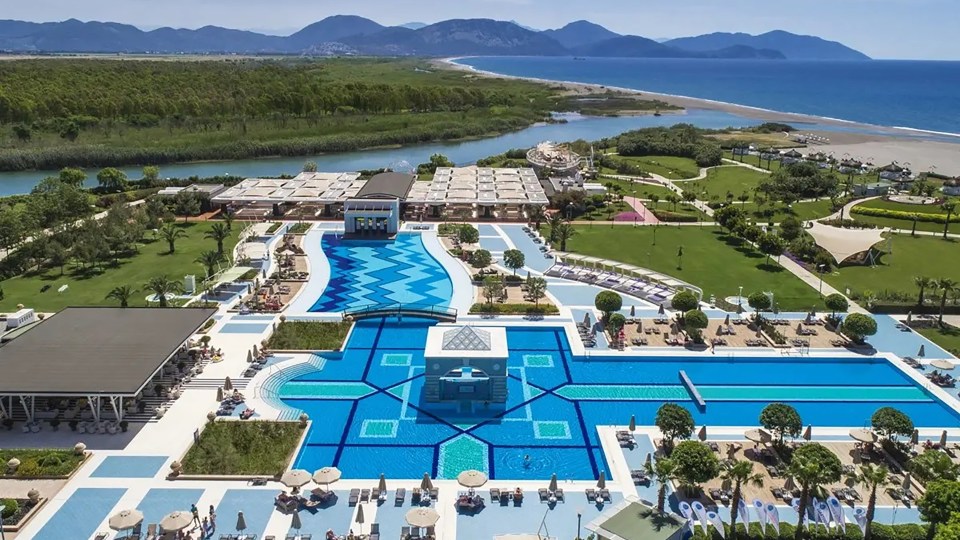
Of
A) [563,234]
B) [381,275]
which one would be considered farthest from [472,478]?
[563,234]

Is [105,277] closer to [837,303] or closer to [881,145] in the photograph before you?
[837,303]

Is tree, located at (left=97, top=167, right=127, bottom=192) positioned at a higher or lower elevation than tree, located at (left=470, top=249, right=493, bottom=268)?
higher

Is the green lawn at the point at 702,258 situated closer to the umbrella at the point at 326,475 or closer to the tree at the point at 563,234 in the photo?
the tree at the point at 563,234

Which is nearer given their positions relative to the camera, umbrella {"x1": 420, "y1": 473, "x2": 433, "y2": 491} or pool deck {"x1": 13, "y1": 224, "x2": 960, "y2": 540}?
pool deck {"x1": 13, "y1": 224, "x2": 960, "y2": 540}

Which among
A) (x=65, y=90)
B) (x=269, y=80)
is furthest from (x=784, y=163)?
(x=65, y=90)

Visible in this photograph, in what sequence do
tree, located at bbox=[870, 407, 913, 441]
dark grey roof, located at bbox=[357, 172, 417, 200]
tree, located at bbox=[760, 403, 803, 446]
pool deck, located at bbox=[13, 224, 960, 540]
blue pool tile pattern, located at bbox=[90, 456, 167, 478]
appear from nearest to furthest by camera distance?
pool deck, located at bbox=[13, 224, 960, 540], blue pool tile pattern, located at bbox=[90, 456, 167, 478], tree, located at bbox=[870, 407, 913, 441], tree, located at bbox=[760, 403, 803, 446], dark grey roof, located at bbox=[357, 172, 417, 200]

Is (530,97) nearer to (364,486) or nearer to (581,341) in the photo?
(581,341)

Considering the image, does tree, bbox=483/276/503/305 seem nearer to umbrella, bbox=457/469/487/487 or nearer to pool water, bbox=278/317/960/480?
pool water, bbox=278/317/960/480

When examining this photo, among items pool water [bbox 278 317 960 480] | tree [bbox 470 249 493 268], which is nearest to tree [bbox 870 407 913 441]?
pool water [bbox 278 317 960 480]
